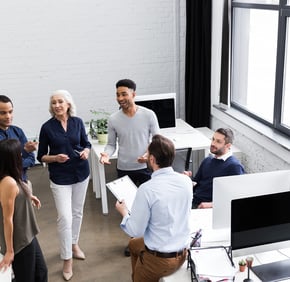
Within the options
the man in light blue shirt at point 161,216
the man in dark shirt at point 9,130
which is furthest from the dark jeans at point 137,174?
the man in light blue shirt at point 161,216

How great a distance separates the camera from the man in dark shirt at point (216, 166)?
3463mm

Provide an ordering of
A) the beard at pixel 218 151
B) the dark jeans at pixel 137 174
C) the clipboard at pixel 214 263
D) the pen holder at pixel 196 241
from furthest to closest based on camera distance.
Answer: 1. the dark jeans at pixel 137 174
2. the beard at pixel 218 151
3. the pen holder at pixel 196 241
4. the clipboard at pixel 214 263

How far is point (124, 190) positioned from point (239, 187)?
2.57 ft

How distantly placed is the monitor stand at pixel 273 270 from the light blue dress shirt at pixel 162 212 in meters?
0.43

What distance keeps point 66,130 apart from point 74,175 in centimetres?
36

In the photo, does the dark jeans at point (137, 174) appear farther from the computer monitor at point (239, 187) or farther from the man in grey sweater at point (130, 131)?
the computer monitor at point (239, 187)

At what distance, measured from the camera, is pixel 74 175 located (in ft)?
11.5

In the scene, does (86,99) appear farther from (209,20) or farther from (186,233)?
(186,233)

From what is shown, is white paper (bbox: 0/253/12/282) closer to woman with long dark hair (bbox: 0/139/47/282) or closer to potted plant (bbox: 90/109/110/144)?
woman with long dark hair (bbox: 0/139/47/282)

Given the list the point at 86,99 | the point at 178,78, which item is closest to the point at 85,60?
the point at 86,99

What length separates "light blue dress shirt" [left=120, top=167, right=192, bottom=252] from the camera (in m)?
2.40

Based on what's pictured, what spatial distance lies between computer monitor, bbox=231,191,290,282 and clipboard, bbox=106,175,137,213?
2.57ft

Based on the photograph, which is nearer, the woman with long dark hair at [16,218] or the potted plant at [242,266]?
the potted plant at [242,266]

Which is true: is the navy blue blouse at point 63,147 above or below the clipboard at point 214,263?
above
